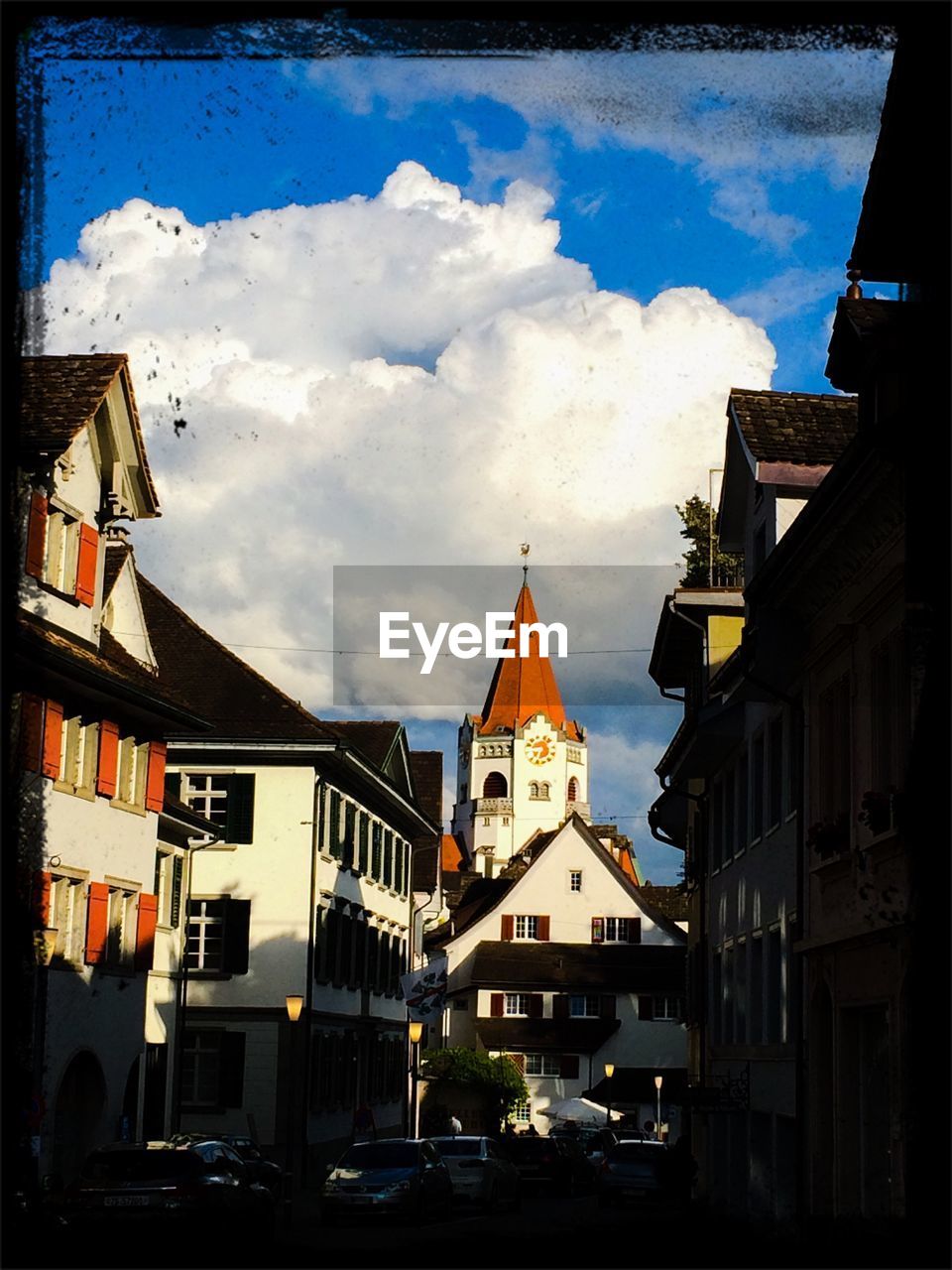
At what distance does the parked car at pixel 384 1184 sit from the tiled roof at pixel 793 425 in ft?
40.4

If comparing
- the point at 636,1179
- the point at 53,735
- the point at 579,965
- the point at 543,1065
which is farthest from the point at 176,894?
the point at 579,965

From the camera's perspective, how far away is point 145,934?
1272 inches

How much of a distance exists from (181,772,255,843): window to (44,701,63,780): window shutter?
19140 mm

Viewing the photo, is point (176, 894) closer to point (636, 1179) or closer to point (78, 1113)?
point (78, 1113)

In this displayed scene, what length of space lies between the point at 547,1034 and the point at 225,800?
4021 centimetres

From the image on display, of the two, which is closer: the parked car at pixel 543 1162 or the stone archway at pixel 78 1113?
the stone archway at pixel 78 1113

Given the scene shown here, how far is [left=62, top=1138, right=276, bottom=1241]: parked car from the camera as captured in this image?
19984 mm

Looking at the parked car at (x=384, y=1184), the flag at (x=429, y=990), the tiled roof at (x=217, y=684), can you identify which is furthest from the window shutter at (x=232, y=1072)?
the parked car at (x=384, y=1184)

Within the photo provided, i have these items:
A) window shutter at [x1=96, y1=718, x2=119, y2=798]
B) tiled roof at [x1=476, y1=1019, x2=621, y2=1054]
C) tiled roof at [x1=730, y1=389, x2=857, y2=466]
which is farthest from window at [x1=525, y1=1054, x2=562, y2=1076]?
tiled roof at [x1=730, y1=389, x2=857, y2=466]

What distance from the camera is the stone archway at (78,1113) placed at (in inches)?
1150

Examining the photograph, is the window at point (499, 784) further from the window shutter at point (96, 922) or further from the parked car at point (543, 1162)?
the window shutter at point (96, 922)

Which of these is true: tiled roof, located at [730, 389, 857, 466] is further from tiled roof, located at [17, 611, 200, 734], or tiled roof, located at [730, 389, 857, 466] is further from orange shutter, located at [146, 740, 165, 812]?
orange shutter, located at [146, 740, 165, 812]

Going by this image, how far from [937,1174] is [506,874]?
9720 centimetres

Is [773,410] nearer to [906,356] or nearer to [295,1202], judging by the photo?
[906,356]
